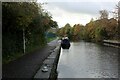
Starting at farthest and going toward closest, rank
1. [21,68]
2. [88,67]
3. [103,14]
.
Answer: [103,14] → [88,67] → [21,68]

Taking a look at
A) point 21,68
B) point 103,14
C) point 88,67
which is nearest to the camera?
point 21,68

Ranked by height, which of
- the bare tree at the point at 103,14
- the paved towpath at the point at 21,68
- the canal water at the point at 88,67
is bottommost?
the canal water at the point at 88,67

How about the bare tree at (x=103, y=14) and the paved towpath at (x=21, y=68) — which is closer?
the paved towpath at (x=21, y=68)

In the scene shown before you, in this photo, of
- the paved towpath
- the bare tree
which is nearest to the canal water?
the paved towpath

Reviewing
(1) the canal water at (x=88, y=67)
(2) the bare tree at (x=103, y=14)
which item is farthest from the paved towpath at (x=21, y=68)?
(2) the bare tree at (x=103, y=14)

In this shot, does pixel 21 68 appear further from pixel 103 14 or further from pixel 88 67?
pixel 103 14

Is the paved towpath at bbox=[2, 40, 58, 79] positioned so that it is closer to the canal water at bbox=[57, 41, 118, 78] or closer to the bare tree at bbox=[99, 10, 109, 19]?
the canal water at bbox=[57, 41, 118, 78]

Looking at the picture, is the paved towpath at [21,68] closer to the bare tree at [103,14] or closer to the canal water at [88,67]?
the canal water at [88,67]

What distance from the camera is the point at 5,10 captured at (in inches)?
745

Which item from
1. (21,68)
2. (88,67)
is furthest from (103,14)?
(21,68)

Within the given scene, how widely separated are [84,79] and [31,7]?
6.94 meters

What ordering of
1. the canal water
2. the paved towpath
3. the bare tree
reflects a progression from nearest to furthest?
the paved towpath, the canal water, the bare tree

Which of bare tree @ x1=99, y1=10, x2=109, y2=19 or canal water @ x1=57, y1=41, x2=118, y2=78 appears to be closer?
canal water @ x1=57, y1=41, x2=118, y2=78

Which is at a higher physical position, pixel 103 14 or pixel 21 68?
pixel 103 14
